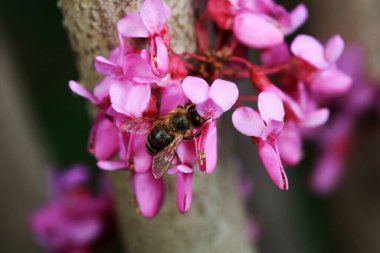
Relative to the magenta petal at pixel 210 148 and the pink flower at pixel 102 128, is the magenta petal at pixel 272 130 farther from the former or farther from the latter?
the pink flower at pixel 102 128

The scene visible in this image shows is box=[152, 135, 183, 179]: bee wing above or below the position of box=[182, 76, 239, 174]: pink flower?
below

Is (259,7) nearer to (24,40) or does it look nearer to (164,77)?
Result: (164,77)

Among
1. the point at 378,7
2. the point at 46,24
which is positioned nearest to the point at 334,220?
the point at 378,7

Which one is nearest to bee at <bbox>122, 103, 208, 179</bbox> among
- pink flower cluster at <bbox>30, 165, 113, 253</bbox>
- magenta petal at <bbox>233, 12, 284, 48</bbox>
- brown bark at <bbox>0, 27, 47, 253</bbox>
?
magenta petal at <bbox>233, 12, 284, 48</bbox>

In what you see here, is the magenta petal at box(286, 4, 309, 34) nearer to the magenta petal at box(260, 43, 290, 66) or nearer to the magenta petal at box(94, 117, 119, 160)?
the magenta petal at box(260, 43, 290, 66)

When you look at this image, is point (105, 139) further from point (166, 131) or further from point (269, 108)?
point (269, 108)

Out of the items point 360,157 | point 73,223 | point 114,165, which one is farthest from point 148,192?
point 360,157
